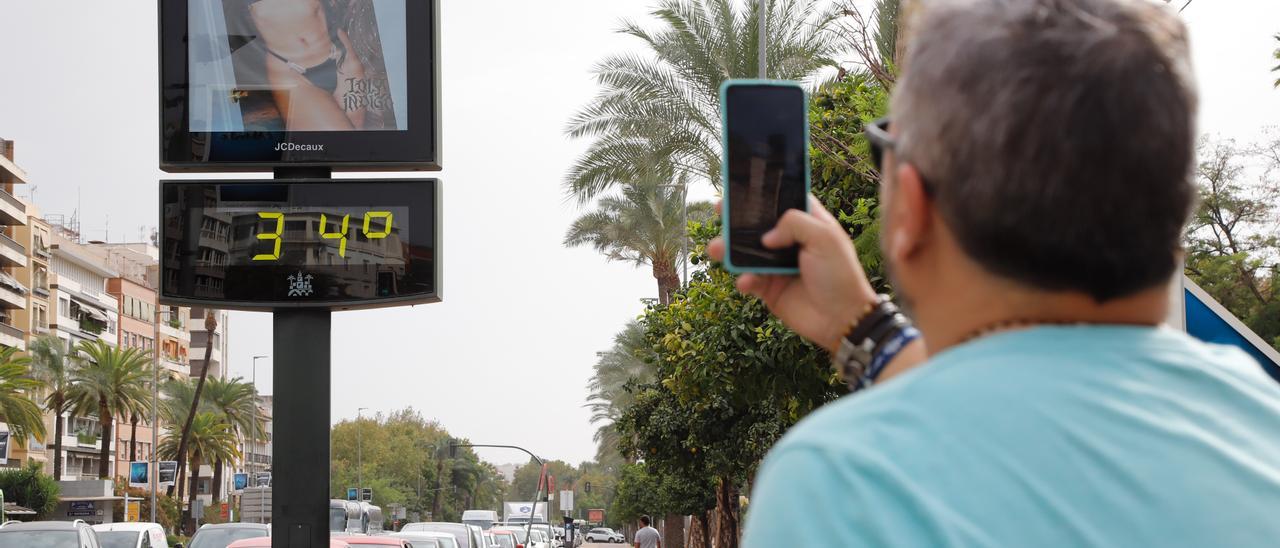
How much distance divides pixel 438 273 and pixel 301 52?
1782 mm

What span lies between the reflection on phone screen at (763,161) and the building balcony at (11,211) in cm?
8143

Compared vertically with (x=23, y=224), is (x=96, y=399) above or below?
below

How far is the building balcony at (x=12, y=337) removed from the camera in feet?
249

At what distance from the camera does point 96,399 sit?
225 ft

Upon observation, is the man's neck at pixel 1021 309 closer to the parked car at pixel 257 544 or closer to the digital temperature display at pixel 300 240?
the digital temperature display at pixel 300 240

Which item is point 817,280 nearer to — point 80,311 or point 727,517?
point 727,517

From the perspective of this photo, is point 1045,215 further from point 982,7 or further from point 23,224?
point 23,224

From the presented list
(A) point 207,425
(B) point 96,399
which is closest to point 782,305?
(B) point 96,399

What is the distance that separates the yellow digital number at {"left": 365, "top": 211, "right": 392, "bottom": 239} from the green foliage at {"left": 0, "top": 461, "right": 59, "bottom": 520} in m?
59.3

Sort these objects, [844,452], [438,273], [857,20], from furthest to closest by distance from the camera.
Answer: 1. [438,273]
2. [857,20]
3. [844,452]

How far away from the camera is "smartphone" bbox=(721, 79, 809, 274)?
200 centimetres

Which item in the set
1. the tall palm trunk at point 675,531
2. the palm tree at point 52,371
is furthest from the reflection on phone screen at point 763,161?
the palm tree at point 52,371

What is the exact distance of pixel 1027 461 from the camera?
3.84ft

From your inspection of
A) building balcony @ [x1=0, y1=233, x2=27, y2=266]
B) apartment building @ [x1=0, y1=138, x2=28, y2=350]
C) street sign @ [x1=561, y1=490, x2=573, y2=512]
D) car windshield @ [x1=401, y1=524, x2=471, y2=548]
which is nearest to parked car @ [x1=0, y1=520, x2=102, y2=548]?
car windshield @ [x1=401, y1=524, x2=471, y2=548]
